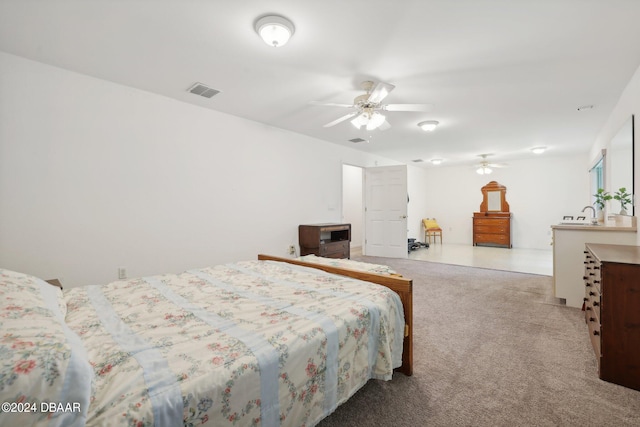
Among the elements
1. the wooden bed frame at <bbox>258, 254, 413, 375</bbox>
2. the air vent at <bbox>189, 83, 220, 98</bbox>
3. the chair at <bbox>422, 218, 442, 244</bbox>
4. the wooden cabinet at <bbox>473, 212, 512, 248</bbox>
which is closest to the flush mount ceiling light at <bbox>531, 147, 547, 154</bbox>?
the wooden cabinet at <bbox>473, 212, 512, 248</bbox>

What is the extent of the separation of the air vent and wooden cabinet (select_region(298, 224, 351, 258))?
245cm

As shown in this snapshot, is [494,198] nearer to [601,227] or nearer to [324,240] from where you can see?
[601,227]

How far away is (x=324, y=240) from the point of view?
16.7 feet

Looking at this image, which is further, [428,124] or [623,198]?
[428,124]

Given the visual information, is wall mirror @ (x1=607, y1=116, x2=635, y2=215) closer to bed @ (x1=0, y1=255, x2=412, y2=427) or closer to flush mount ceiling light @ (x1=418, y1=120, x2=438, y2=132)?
flush mount ceiling light @ (x1=418, y1=120, x2=438, y2=132)

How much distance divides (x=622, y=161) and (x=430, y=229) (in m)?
5.65

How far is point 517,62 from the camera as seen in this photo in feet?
8.46

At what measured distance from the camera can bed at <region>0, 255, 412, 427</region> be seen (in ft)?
2.54

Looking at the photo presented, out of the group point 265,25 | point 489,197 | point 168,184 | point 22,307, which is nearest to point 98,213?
point 168,184

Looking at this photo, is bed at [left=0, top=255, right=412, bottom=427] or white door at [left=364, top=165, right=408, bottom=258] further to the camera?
white door at [left=364, top=165, right=408, bottom=258]

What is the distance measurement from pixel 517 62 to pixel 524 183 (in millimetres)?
6444

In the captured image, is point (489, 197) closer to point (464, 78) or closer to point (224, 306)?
point (464, 78)

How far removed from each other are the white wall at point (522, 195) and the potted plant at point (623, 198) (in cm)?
437

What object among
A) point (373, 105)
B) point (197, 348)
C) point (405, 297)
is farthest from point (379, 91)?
point (197, 348)
